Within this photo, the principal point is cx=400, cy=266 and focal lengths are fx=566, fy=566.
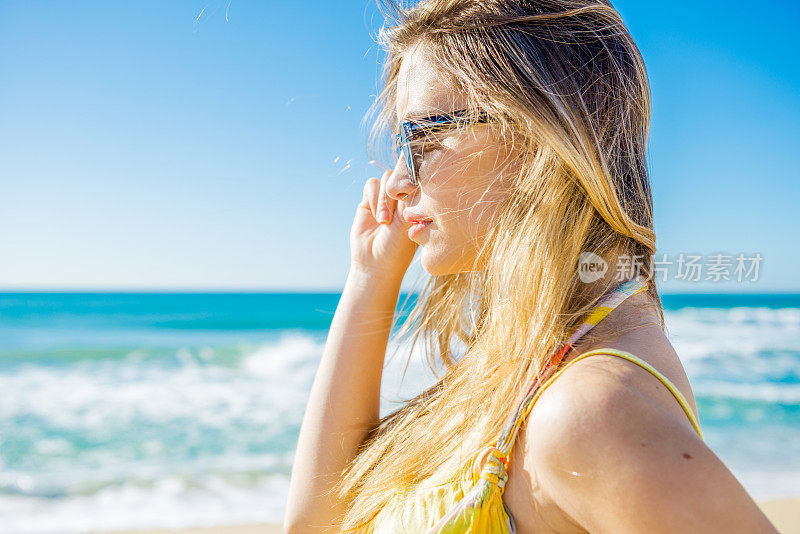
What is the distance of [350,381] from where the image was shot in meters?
1.93

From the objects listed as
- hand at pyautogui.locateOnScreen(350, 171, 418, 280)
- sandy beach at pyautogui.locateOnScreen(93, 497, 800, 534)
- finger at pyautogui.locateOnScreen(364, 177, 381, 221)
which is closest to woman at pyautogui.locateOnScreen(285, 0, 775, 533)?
hand at pyautogui.locateOnScreen(350, 171, 418, 280)

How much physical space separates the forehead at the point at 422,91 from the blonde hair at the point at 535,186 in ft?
0.09

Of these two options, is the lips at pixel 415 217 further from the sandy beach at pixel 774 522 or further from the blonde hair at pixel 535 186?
the sandy beach at pixel 774 522

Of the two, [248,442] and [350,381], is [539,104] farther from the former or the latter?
[248,442]

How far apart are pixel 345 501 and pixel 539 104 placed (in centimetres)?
128

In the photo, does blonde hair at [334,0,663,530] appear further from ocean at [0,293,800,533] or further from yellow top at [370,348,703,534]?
ocean at [0,293,800,533]

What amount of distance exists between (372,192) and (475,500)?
1.29 m

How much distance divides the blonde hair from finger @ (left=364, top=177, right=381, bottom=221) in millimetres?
660

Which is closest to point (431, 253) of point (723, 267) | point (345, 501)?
point (345, 501)

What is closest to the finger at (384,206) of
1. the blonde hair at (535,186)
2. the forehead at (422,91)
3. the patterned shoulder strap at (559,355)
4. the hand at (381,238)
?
the hand at (381,238)

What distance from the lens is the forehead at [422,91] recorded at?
1.50 meters

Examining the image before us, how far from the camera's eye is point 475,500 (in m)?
1.18

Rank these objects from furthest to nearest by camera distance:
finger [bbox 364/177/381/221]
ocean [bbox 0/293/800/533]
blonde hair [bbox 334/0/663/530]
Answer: ocean [bbox 0/293/800/533] → finger [bbox 364/177/381/221] → blonde hair [bbox 334/0/663/530]

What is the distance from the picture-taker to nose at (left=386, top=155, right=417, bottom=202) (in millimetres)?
1644
